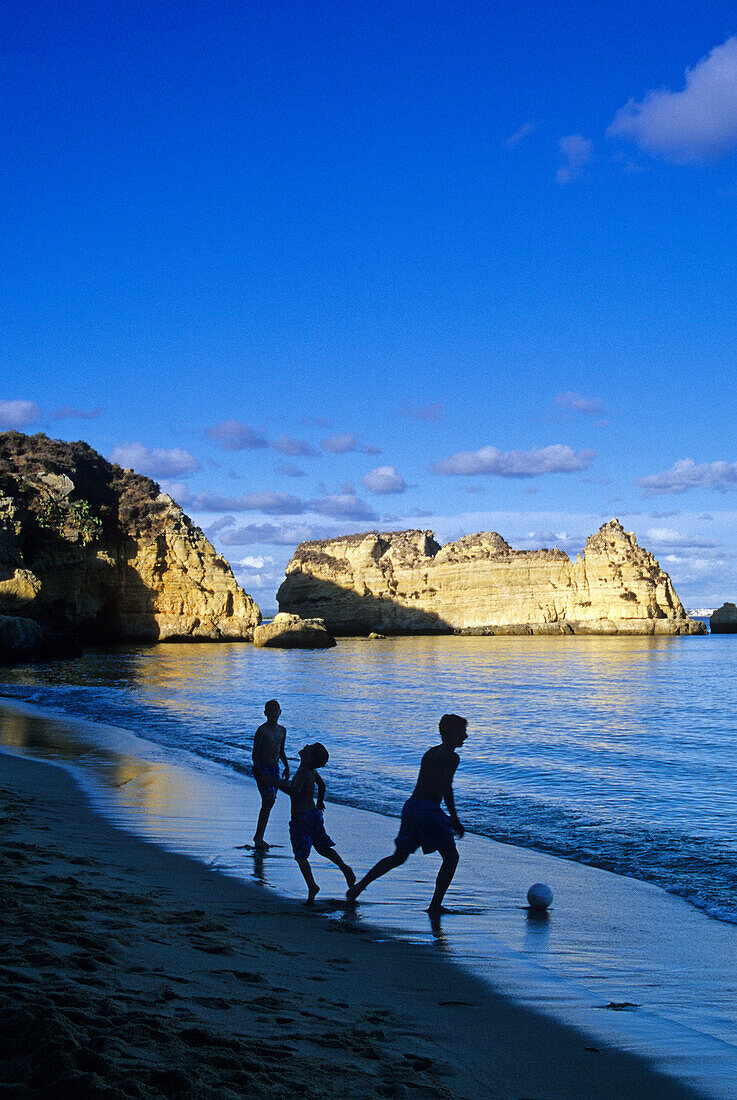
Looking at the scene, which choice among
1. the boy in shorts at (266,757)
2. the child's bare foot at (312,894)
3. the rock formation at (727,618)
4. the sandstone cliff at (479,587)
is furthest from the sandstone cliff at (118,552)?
the rock formation at (727,618)

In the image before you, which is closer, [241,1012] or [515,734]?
[241,1012]

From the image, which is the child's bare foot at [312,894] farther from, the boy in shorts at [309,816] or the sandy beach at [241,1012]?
the sandy beach at [241,1012]

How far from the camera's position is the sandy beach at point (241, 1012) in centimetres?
284

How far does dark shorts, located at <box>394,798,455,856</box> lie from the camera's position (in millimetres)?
5836

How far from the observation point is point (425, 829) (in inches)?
231

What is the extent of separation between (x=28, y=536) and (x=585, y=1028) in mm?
51541

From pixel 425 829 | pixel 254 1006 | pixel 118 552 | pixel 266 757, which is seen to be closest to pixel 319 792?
pixel 425 829

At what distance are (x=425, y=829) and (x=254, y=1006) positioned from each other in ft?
7.97

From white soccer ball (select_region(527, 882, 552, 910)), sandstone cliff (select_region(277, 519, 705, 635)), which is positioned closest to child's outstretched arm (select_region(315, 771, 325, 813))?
white soccer ball (select_region(527, 882, 552, 910))

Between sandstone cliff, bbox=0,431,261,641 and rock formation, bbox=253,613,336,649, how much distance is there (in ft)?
17.2

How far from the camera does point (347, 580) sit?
96.7 meters

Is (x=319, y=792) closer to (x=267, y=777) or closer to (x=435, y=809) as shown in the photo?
(x=435, y=809)

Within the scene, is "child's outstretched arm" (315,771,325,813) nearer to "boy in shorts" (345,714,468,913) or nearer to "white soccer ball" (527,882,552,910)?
"boy in shorts" (345,714,468,913)

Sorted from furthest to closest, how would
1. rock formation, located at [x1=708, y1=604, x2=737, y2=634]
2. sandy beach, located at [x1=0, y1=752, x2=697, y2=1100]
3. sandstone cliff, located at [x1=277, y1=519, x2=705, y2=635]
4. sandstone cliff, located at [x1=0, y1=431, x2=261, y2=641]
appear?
rock formation, located at [x1=708, y1=604, x2=737, y2=634]
sandstone cliff, located at [x1=277, y1=519, x2=705, y2=635]
sandstone cliff, located at [x1=0, y1=431, x2=261, y2=641]
sandy beach, located at [x1=0, y1=752, x2=697, y2=1100]
